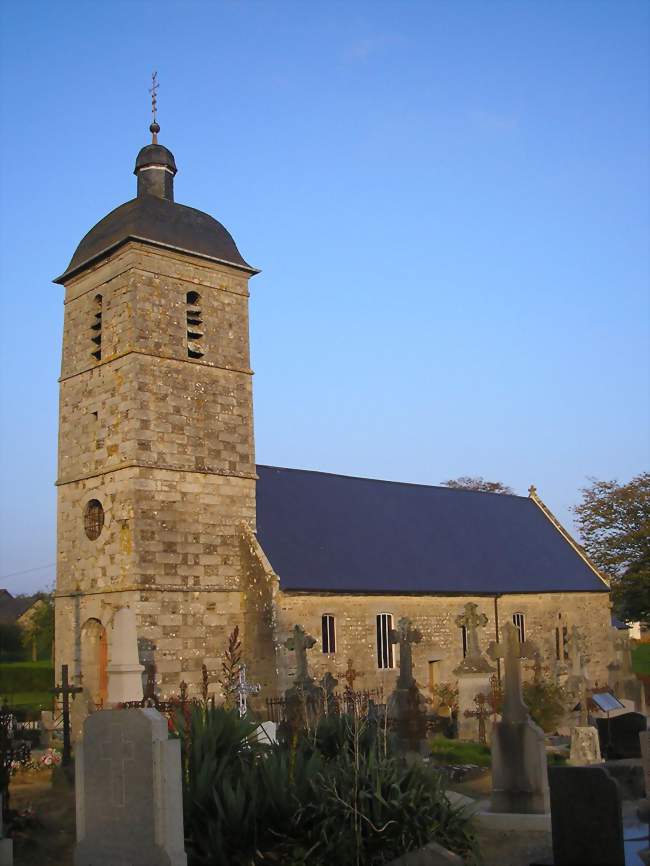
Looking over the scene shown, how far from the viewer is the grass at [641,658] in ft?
168

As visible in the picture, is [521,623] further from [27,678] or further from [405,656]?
[27,678]

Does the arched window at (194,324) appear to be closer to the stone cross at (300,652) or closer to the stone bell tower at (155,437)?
the stone bell tower at (155,437)

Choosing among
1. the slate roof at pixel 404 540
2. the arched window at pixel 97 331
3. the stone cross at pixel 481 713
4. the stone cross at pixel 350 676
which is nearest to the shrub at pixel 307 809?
the stone cross at pixel 350 676

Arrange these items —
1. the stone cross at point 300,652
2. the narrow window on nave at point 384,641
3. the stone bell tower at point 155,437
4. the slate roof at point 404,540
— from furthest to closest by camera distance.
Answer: the narrow window on nave at point 384,641 → the slate roof at point 404,540 → the stone bell tower at point 155,437 → the stone cross at point 300,652

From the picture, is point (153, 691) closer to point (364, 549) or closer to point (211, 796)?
point (364, 549)

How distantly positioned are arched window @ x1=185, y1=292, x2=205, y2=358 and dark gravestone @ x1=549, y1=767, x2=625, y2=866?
18.1 m

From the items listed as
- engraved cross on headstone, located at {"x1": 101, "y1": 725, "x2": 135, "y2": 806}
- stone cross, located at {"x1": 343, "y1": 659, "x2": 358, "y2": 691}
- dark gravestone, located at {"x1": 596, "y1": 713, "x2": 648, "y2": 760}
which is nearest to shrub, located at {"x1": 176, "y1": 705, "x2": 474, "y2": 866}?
engraved cross on headstone, located at {"x1": 101, "y1": 725, "x2": 135, "y2": 806}

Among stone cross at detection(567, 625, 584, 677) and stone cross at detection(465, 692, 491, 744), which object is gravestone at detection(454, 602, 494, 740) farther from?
stone cross at detection(567, 625, 584, 677)

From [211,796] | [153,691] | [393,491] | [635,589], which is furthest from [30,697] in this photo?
[211,796]

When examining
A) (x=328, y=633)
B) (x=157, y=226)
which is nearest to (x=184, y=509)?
(x=328, y=633)

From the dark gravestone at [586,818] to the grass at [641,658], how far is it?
41.8 metres

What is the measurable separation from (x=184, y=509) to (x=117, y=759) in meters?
15.6

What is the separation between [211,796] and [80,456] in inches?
671

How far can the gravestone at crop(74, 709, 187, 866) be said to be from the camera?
26.1 feet
